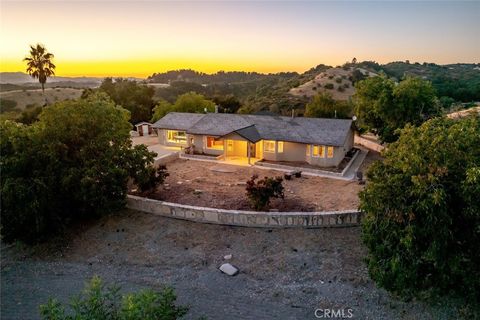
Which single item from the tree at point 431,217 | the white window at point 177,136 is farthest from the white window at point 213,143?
the tree at point 431,217

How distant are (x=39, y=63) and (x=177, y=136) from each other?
19760 mm

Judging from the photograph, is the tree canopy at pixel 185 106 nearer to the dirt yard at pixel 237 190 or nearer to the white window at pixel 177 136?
the white window at pixel 177 136

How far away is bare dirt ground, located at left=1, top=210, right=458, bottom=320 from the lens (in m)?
12.5

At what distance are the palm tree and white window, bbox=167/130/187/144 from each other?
18.1 m

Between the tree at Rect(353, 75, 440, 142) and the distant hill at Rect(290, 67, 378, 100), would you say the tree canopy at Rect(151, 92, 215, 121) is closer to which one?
the tree at Rect(353, 75, 440, 142)

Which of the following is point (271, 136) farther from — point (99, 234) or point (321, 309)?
point (321, 309)

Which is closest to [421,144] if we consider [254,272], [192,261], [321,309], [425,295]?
[425,295]

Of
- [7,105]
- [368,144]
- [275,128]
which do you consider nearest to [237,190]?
[275,128]

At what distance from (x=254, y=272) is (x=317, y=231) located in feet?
13.7

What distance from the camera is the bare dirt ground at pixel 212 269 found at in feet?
41.2

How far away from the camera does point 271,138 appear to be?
92.6 feet

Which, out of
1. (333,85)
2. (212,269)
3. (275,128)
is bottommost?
(212,269)

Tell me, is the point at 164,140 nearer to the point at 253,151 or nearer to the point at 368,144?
the point at 253,151

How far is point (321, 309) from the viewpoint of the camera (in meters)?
12.4
